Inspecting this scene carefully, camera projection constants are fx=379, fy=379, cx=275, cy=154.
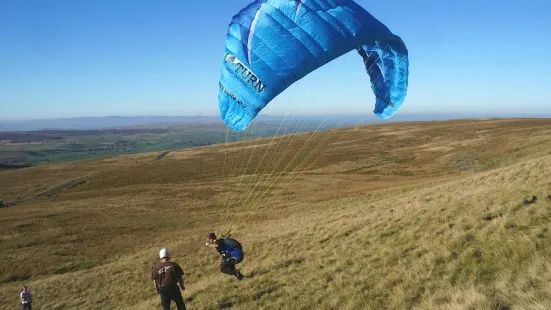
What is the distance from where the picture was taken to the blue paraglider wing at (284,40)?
9406 millimetres

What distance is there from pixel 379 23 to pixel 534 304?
7528mm

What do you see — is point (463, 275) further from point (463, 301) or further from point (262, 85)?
point (262, 85)

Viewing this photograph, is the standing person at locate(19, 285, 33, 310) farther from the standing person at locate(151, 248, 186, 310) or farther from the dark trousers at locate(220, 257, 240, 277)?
the standing person at locate(151, 248, 186, 310)

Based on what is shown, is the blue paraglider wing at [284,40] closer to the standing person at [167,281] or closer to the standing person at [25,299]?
the standing person at [167,281]

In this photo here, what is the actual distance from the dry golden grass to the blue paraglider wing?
3131mm

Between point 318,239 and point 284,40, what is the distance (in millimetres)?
9122

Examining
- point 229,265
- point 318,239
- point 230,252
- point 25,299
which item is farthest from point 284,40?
point 25,299

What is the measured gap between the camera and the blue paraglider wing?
30.9 feet

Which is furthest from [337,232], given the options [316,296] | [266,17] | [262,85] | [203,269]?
[266,17]

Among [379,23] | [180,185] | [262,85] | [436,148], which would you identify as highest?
[379,23]

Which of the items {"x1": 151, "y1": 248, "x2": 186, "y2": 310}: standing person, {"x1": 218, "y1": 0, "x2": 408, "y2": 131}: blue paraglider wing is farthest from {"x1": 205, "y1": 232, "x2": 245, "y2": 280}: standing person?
{"x1": 218, "y1": 0, "x2": 408, "y2": 131}: blue paraglider wing

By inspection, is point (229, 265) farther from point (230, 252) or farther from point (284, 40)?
point (284, 40)

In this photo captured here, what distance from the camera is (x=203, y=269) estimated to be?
54.3ft

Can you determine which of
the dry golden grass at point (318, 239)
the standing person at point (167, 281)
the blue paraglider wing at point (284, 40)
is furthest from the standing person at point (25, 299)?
the blue paraglider wing at point (284, 40)
